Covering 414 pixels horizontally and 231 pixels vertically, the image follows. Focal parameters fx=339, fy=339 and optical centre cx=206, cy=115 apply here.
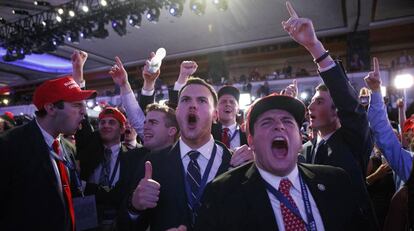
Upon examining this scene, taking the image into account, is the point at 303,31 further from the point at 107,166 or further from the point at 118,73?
the point at 107,166

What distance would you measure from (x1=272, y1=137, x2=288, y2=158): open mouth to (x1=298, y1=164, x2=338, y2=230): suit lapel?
15cm

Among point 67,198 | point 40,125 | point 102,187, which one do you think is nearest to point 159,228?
point 67,198

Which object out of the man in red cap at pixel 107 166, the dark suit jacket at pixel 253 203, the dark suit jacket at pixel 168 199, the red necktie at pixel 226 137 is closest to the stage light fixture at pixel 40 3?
the man in red cap at pixel 107 166

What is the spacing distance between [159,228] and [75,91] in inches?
48.7

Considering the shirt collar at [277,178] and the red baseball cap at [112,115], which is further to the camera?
the red baseball cap at [112,115]

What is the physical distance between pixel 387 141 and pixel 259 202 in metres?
1.33

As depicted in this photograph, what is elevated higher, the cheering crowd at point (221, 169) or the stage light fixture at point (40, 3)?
the stage light fixture at point (40, 3)

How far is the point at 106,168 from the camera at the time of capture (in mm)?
3170

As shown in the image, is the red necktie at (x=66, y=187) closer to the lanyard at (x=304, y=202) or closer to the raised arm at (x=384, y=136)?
the lanyard at (x=304, y=202)

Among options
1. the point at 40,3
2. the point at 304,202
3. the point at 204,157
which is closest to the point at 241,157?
the point at 204,157

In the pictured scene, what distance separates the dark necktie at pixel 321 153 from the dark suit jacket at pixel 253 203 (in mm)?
554

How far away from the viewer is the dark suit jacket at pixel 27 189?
6.27ft

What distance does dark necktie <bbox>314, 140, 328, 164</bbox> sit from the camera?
2100 mm

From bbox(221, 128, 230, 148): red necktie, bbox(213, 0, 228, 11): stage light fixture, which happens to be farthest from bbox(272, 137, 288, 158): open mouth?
bbox(213, 0, 228, 11): stage light fixture
